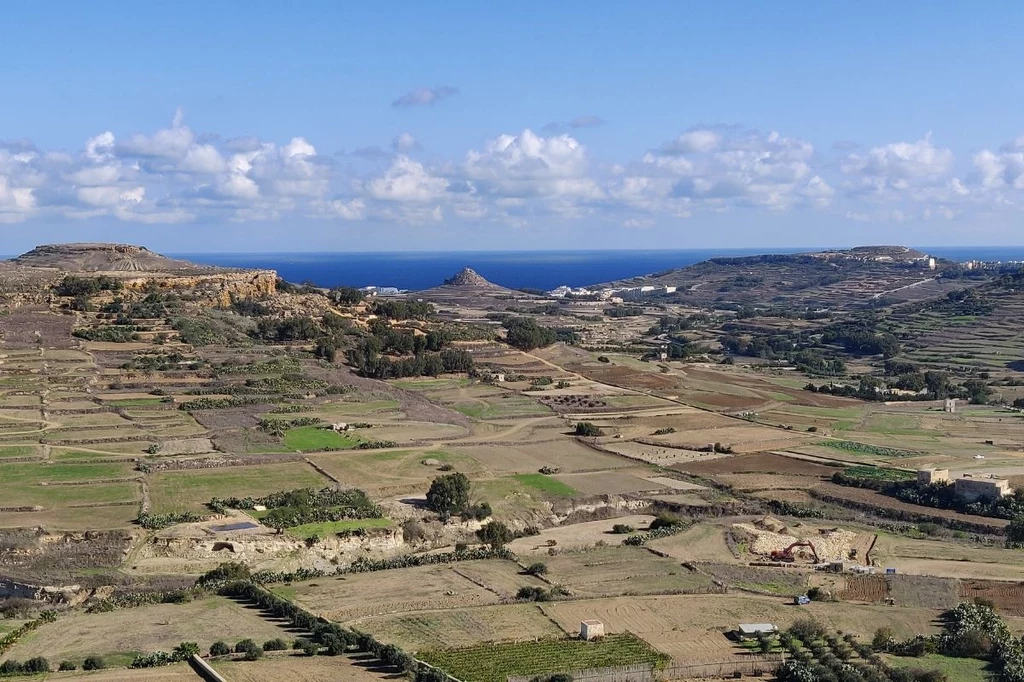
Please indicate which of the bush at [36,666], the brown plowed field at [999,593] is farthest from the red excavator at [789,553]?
the bush at [36,666]

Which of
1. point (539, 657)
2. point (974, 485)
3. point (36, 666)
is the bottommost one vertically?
point (539, 657)

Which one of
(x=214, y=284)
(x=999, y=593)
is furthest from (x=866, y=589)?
(x=214, y=284)

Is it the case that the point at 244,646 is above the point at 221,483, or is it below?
below

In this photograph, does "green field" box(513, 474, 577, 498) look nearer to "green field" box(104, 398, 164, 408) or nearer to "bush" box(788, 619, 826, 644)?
"bush" box(788, 619, 826, 644)

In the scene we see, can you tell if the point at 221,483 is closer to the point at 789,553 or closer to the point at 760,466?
the point at 789,553

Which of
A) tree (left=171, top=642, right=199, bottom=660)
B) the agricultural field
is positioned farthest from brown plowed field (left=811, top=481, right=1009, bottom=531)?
tree (left=171, top=642, right=199, bottom=660)

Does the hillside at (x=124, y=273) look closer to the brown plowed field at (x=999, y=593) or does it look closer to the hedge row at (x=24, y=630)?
the hedge row at (x=24, y=630)

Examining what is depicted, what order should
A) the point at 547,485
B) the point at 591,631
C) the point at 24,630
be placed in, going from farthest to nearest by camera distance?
1. the point at 547,485
2. the point at 591,631
3. the point at 24,630
